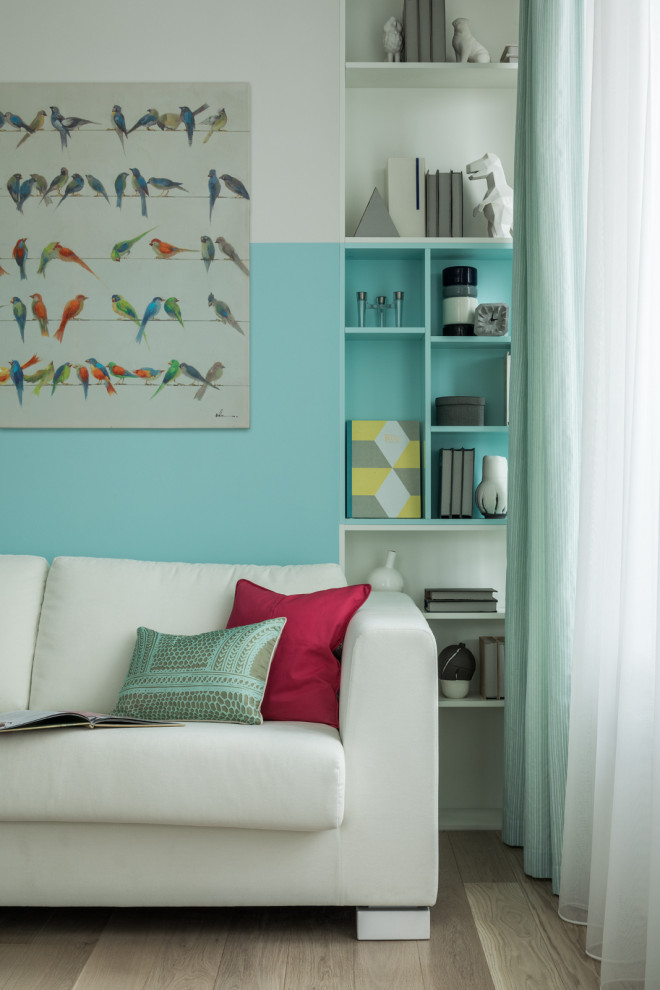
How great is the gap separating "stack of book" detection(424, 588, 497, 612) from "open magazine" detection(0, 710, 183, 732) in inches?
42.7

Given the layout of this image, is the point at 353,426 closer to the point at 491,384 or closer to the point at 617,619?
the point at 491,384

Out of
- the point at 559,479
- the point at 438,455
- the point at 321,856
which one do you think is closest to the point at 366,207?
the point at 438,455

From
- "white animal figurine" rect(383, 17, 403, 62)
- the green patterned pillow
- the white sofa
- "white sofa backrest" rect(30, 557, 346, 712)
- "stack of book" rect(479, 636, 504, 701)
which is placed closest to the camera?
the white sofa

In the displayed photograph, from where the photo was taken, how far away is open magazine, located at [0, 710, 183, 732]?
6.54 feet

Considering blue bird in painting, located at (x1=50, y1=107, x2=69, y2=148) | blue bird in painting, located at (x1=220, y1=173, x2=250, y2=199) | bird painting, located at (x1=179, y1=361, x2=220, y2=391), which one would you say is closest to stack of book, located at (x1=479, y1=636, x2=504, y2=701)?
bird painting, located at (x1=179, y1=361, x2=220, y2=391)

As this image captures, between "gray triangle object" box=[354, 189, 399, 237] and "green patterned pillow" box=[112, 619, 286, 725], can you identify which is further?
"gray triangle object" box=[354, 189, 399, 237]

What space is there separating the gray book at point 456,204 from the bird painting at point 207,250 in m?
0.81

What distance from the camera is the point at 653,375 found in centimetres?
168

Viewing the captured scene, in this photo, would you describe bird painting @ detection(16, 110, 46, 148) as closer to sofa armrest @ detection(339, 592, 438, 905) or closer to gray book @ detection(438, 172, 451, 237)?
gray book @ detection(438, 172, 451, 237)

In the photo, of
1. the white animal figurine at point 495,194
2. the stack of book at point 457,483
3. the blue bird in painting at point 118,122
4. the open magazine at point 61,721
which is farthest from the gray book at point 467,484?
the blue bird in painting at point 118,122

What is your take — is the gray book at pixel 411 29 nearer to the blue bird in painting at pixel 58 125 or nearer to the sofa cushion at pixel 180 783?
the blue bird in painting at pixel 58 125

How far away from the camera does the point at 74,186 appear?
114 inches

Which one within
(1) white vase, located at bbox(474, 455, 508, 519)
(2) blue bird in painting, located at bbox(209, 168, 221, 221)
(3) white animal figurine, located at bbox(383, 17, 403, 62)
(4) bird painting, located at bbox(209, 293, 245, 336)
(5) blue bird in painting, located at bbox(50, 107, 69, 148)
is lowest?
(1) white vase, located at bbox(474, 455, 508, 519)

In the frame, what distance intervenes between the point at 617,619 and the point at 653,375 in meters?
0.53
